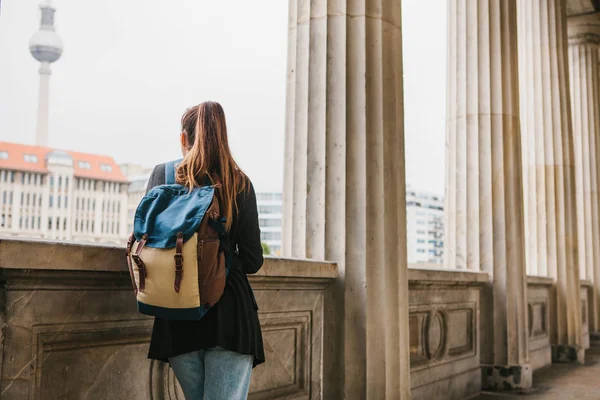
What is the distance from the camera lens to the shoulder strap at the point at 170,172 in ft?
10.2

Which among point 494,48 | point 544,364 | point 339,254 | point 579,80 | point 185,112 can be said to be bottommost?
point 544,364

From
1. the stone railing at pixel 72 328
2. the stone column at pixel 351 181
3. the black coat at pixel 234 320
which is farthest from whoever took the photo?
the stone column at pixel 351 181

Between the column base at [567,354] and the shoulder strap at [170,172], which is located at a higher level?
the shoulder strap at [170,172]

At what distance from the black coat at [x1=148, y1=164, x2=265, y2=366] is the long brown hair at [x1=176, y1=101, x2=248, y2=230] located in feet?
0.25

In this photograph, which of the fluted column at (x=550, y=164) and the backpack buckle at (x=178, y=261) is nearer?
the backpack buckle at (x=178, y=261)

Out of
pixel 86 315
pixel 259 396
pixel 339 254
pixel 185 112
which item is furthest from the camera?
pixel 339 254

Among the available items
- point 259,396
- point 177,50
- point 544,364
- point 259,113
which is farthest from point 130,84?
point 544,364

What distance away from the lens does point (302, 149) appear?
18.7 ft

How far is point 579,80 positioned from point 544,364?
26.3ft

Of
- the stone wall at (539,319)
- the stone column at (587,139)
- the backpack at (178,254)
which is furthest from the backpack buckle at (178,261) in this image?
the stone column at (587,139)

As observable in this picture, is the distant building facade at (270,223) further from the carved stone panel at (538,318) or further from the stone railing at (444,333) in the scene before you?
the carved stone panel at (538,318)

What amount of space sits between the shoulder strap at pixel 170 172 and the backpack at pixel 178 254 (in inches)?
7.6

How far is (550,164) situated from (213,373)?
1081 cm

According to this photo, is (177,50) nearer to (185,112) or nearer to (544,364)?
(185,112)
